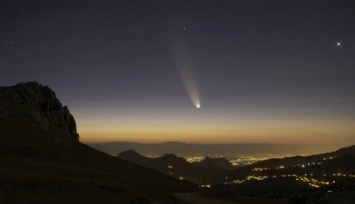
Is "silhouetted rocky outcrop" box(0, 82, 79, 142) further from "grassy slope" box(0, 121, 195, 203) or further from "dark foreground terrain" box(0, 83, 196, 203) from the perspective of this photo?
"grassy slope" box(0, 121, 195, 203)

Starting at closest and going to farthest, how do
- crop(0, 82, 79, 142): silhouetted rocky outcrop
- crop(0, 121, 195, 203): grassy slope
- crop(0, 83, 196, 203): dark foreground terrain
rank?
crop(0, 121, 195, 203): grassy slope → crop(0, 83, 196, 203): dark foreground terrain → crop(0, 82, 79, 142): silhouetted rocky outcrop

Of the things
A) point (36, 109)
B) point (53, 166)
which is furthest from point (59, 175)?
point (36, 109)

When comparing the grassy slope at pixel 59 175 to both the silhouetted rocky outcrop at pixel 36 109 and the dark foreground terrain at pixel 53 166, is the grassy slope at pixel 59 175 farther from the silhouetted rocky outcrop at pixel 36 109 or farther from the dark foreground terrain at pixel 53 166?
the silhouetted rocky outcrop at pixel 36 109

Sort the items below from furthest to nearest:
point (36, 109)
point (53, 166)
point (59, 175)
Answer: point (36, 109) → point (53, 166) → point (59, 175)

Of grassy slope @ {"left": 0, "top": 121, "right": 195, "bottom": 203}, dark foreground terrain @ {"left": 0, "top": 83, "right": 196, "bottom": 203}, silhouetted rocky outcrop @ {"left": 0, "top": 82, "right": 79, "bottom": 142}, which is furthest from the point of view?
silhouetted rocky outcrop @ {"left": 0, "top": 82, "right": 79, "bottom": 142}

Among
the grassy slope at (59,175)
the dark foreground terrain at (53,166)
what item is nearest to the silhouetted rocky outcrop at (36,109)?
the dark foreground terrain at (53,166)

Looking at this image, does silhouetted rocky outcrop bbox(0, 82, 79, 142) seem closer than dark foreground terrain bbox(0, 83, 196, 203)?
No

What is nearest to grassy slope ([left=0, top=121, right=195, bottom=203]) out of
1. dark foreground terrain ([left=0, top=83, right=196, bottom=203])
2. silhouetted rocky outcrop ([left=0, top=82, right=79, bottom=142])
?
dark foreground terrain ([left=0, top=83, right=196, bottom=203])

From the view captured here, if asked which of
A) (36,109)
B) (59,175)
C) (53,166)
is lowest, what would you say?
(59,175)

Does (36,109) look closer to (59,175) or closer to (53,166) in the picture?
(53,166)
